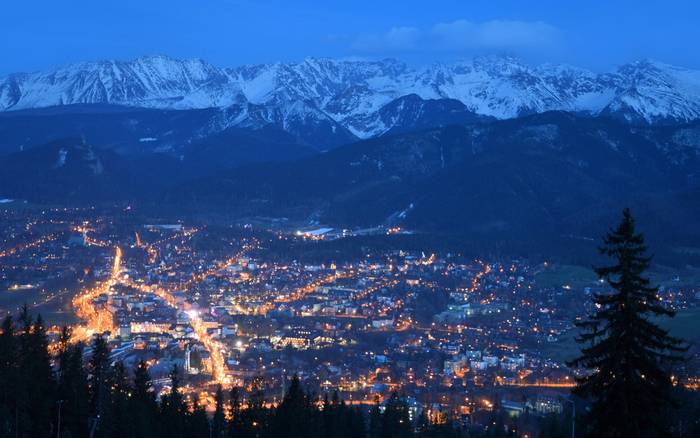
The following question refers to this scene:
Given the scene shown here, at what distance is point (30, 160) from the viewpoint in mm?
102062

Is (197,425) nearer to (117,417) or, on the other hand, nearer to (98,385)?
(98,385)

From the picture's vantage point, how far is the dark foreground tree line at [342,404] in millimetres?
12672

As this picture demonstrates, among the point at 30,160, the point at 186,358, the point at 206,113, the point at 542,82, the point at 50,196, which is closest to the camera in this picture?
the point at 186,358

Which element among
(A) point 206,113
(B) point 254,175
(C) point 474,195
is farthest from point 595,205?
(A) point 206,113

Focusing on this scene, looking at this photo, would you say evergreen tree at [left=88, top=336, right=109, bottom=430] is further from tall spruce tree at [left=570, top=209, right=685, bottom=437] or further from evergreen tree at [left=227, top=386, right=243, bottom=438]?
tall spruce tree at [left=570, top=209, right=685, bottom=437]

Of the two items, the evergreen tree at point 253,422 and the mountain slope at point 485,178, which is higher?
the mountain slope at point 485,178

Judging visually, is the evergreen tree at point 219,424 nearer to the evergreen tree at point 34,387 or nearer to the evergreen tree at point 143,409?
the evergreen tree at point 143,409

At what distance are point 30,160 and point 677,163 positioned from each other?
71531 millimetres

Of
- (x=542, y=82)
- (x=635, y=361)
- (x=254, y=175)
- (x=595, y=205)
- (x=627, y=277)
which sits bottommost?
(x=635, y=361)

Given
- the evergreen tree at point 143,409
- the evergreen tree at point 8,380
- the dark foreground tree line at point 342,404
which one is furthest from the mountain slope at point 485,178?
the evergreen tree at point 8,380

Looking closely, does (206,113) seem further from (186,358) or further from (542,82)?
(186,358)

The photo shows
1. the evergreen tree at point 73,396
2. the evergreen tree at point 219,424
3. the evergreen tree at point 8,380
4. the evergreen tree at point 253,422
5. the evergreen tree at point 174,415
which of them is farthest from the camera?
the evergreen tree at point 219,424

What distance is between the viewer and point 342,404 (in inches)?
1085

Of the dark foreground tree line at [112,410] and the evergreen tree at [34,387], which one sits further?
the dark foreground tree line at [112,410]
